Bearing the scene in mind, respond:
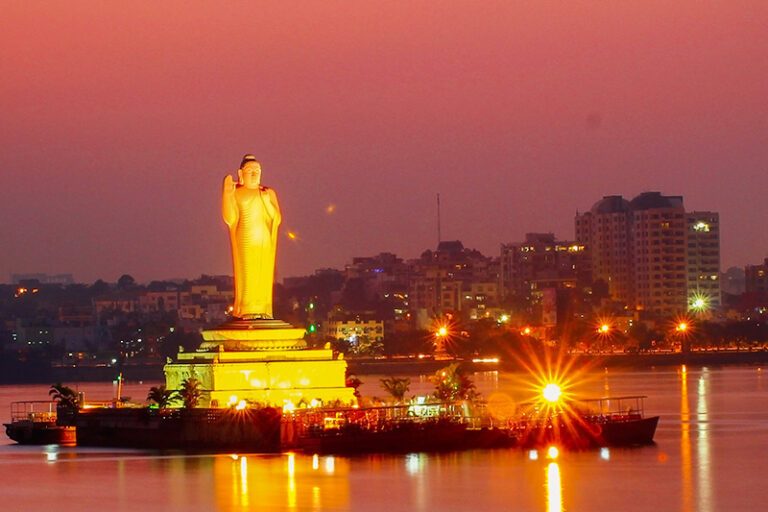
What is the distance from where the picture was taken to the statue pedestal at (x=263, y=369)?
45.6 metres

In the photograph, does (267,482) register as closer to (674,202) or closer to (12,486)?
(12,486)

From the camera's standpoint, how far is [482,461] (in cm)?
4222

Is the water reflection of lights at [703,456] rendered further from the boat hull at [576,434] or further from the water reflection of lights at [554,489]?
the water reflection of lights at [554,489]

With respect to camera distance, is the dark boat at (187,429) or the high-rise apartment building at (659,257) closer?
the dark boat at (187,429)

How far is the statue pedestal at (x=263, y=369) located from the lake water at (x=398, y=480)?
7.44 ft

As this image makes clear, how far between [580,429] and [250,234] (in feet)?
29.6

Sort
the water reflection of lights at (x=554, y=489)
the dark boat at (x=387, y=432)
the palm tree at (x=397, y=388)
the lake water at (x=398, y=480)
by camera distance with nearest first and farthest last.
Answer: the water reflection of lights at (x=554, y=489) < the lake water at (x=398, y=480) < the dark boat at (x=387, y=432) < the palm tree at (x=397, y=388)

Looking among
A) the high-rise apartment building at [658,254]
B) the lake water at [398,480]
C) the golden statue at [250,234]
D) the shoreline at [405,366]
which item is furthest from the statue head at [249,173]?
the high-rise apartment building at [658,254]

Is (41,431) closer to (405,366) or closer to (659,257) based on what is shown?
(405,366)

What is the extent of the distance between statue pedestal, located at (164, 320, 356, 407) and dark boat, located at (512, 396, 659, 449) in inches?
164

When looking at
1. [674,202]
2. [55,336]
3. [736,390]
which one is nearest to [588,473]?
[736,390]

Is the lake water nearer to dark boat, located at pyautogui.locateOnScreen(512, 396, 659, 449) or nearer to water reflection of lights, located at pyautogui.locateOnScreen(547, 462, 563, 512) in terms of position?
water reflection of lights, located at pyautogui.locateOnScreen(547, 462, 563, 512)

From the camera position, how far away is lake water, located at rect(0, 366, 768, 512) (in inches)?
1412

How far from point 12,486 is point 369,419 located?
8.47 m
